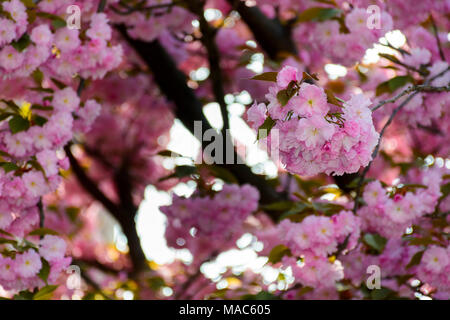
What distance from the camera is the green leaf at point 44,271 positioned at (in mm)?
2432

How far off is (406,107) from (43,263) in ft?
4.92

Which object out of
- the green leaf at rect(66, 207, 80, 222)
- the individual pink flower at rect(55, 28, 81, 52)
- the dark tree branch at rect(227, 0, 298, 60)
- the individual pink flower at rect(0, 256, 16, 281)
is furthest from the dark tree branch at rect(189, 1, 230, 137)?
the green leaf at rect(66, 207, 80, 222)

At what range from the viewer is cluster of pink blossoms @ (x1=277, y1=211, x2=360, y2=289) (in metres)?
2.51

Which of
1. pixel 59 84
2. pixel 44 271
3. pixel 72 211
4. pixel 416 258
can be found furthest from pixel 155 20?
pixel 416 258

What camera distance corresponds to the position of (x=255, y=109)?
5.91ft

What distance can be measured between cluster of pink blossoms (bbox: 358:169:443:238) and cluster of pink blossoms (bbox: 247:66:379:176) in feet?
2.67

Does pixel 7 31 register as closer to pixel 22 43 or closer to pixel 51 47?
pixel 22 43

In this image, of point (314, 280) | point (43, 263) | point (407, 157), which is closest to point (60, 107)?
point (43, 263)

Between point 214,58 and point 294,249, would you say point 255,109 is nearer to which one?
point 294,249

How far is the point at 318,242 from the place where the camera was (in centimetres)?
252

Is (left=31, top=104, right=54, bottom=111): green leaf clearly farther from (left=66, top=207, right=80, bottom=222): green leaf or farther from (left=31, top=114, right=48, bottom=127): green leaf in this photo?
(left=66, top=207, right=80, bottom=222): green leaf

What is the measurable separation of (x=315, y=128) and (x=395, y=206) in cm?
96

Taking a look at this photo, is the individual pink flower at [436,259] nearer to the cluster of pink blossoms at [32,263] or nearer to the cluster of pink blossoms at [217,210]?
the cluster of pink blossoms at [217,210]
